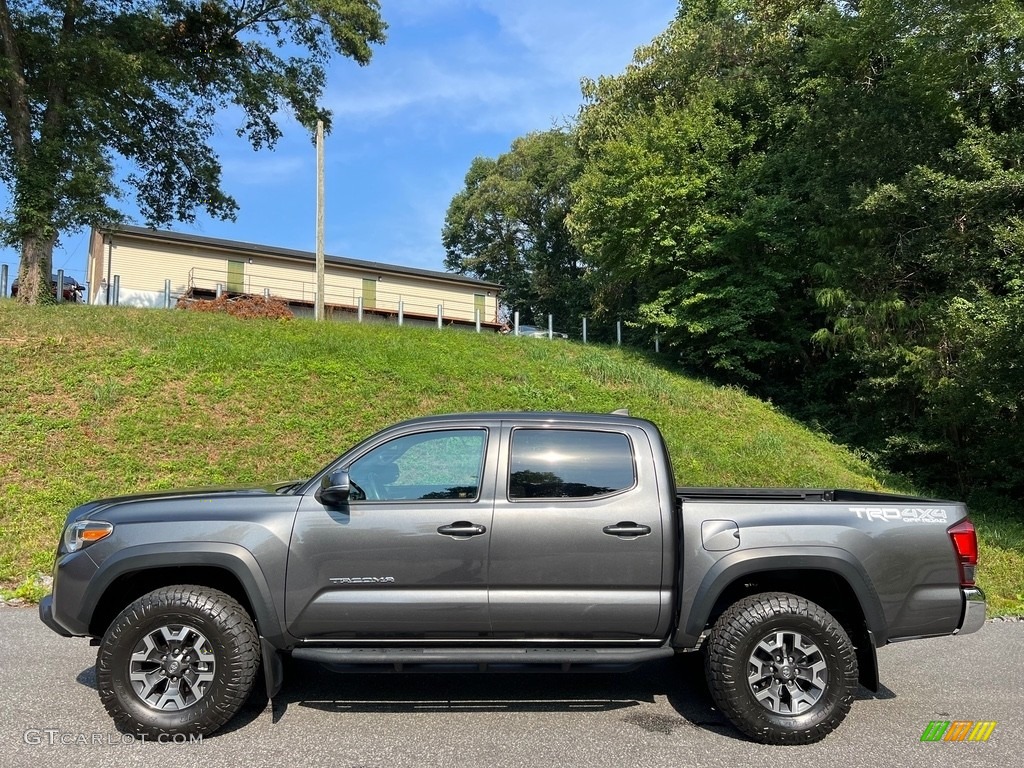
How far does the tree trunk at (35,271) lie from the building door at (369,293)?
16249 millimetres

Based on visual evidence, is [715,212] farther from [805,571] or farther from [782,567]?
[782,567]

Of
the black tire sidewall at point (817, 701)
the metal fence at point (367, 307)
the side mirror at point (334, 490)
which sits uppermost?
the metal fence at point (367, 307)

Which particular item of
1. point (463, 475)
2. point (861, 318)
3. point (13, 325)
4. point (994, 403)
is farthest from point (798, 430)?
point (13, 325)

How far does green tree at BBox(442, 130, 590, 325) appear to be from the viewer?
4716 centimetres

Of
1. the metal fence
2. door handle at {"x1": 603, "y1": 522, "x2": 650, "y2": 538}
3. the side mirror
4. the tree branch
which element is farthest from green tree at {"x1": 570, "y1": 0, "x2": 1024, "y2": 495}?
the tree branch

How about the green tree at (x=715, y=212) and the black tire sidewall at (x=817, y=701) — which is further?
the green tree at (x=715, y=212)

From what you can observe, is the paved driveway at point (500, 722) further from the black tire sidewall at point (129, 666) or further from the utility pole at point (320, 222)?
the utility pole at point (320, 222)

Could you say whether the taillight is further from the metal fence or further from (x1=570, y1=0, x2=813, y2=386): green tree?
the metal fence

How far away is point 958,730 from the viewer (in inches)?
161

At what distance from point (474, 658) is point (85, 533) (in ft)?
7.61

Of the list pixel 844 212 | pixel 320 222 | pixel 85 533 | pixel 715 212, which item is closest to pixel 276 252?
pixel 320 222

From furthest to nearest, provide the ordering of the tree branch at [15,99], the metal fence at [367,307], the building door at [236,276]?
1. the building door at [236,276]
2. the metal fence at [367,307]
3. the tree branch at [15,99]

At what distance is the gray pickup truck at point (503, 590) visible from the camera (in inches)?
152

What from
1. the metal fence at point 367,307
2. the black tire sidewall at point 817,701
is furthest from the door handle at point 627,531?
the metal fence at point 367,307
